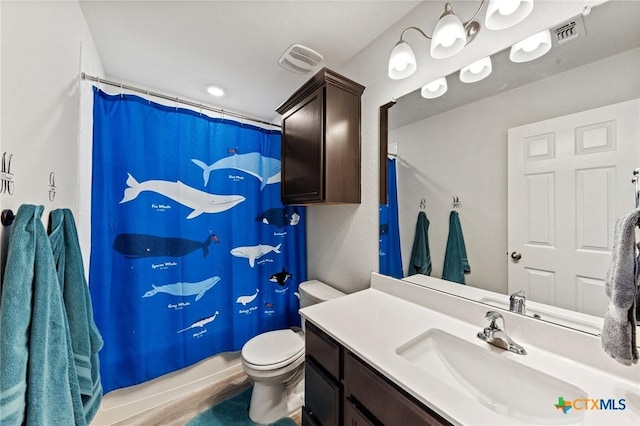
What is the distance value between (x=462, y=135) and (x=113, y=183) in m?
1.94

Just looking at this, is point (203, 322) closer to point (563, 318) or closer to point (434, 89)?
point (563, 318)

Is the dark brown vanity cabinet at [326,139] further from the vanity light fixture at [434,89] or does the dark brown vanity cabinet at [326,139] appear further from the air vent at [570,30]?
the air vent at [570,30]

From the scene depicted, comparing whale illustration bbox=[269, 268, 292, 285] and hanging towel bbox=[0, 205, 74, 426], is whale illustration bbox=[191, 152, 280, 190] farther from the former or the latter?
hanging towel bbox=[0, 205, 74, 426]

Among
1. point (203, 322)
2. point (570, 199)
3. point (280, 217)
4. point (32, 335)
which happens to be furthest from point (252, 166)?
point (570, 199)

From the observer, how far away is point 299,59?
1531mm

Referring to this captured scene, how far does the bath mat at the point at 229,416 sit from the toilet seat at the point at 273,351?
390mm

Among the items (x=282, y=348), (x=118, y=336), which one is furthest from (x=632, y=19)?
(x=118, y=336)

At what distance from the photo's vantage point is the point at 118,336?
1387 mm

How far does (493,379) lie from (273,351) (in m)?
1.13

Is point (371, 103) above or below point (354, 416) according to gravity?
above

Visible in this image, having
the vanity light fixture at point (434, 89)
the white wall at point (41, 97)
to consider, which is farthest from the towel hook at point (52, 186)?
the vanity light fixture at point (434, 89)

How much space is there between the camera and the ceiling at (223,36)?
3.91 feet

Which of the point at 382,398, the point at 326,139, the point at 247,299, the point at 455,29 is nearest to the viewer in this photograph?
the point at 382,398

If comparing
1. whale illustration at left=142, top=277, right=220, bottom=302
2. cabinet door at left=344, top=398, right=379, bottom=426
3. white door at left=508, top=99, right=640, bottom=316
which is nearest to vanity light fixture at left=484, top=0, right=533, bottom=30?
white door at left=508, top=99, right=640, bottom=316
